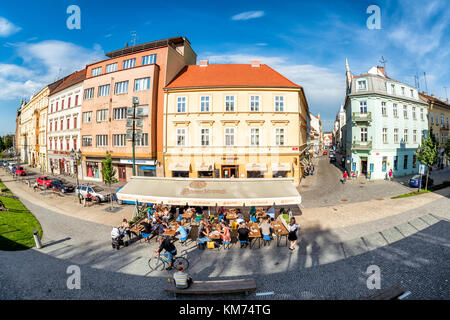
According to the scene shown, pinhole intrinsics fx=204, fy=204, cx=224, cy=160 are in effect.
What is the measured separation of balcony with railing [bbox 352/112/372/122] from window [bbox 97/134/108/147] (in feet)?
117

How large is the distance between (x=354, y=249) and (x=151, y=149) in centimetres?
2238

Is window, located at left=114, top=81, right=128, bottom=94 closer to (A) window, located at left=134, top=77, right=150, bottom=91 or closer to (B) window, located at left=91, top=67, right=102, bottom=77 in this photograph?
(A) window, located at left=134, top=77, right=150, bottom=91

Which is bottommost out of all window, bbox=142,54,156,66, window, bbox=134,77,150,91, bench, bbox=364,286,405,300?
bench, bbox=364,286,405,300

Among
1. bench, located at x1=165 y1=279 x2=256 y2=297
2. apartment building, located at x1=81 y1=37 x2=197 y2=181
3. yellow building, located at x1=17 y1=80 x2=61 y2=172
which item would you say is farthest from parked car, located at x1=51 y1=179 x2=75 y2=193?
yellow building, located at x1=17 y1=80 x2=61 y2=172

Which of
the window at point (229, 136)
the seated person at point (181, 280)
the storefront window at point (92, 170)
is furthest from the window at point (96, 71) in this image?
the seated person at point (181, 280)

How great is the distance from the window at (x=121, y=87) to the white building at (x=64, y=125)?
9651mm

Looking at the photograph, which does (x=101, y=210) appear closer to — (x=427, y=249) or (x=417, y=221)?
(x=427, y=249)

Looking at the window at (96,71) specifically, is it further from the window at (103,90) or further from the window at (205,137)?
the window at (205,137)

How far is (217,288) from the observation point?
21.8ft

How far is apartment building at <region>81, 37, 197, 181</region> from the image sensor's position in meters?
25.5

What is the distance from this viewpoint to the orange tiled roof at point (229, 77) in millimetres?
24531

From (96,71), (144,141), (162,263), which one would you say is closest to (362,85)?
(144,141)
